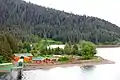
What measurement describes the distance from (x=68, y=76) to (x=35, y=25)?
3215 inches

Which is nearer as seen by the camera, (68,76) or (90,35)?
(68,76)

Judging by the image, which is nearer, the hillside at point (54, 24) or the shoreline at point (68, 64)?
the shoreline at point (68, 64)

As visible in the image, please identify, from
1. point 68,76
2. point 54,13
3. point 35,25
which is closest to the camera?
point 68,76

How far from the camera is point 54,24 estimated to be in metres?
117

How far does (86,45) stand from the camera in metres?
49.0

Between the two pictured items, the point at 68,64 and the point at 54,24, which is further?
the point at 54,24

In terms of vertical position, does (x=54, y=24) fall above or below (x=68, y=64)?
above

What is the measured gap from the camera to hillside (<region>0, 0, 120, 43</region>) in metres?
99.6

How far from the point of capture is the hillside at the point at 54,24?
9962 centimetres

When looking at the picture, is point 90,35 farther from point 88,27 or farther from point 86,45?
point 86,45

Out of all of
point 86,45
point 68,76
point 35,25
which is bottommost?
point 68,76

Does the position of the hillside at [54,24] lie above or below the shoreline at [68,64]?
above

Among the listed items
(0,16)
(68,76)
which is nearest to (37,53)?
(68,76)

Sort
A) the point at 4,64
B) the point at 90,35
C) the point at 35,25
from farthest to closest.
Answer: the point at 35,25 < the point at 90,35 < the point at 4,64
